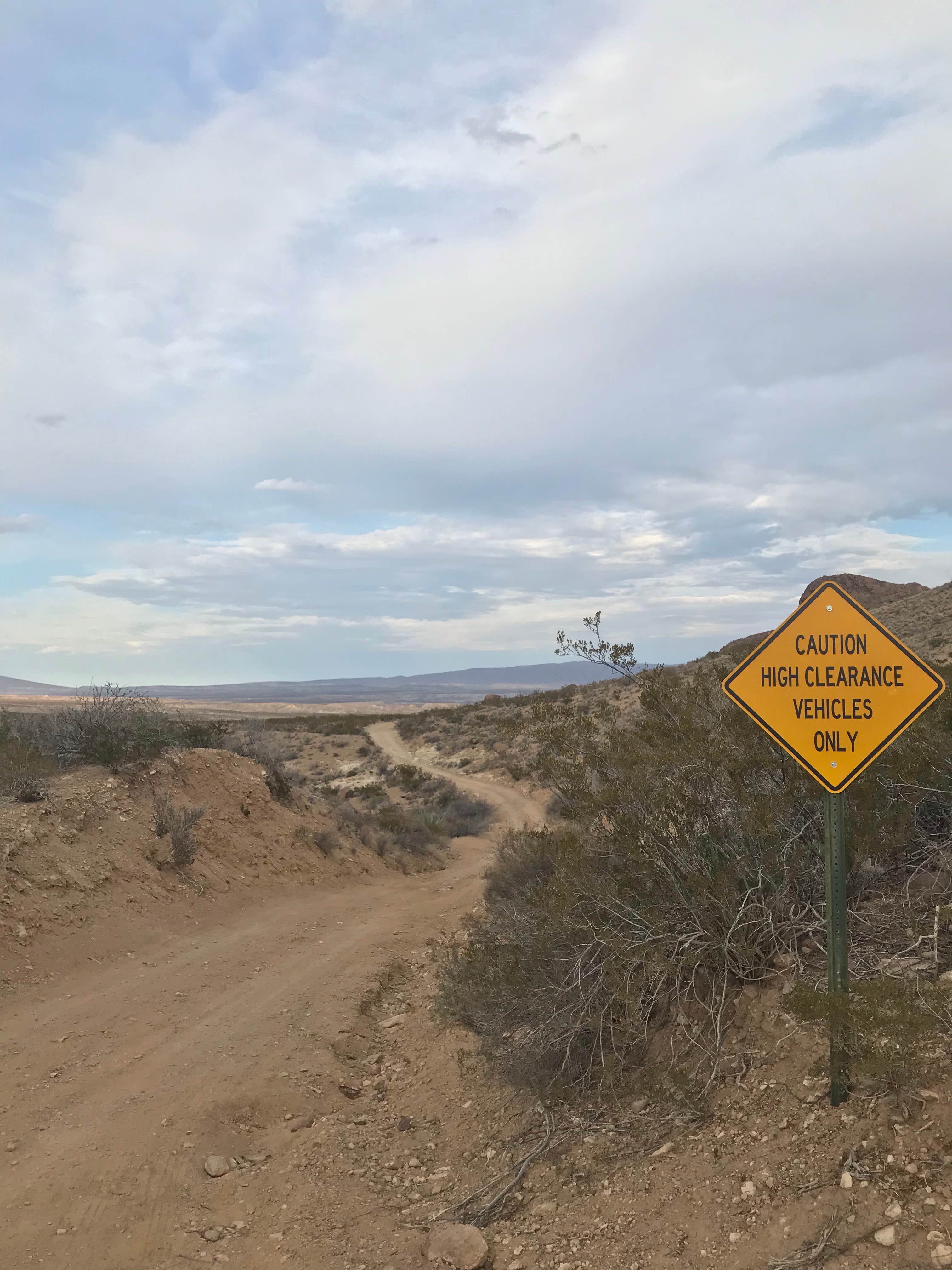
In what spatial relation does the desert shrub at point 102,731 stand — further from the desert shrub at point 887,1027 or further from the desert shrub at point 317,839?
the desert shrub at point 887,1027

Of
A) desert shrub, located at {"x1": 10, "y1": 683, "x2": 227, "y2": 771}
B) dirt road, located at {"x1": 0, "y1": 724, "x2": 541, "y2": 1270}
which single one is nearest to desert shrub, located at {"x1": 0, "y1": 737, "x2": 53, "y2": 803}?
desert shrub, located at {"x1": 10, "y1": 683, "x2": 227, "y2": 771}

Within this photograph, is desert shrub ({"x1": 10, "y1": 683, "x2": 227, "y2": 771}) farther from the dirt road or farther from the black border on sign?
the black border on sign

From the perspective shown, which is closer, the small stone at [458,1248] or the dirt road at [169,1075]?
the small stone at [458,1248]

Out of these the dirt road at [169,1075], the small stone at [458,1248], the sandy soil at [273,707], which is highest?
the small stone at [458,1248]

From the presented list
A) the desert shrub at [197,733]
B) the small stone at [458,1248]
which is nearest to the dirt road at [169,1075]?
the small stone at [458,1248]

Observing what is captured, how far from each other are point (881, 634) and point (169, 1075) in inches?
260

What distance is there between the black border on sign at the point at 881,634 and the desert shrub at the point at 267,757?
14.5 metres

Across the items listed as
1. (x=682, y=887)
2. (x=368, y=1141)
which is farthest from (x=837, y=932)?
(x=368, y=1141)

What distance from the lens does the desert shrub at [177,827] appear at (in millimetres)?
13438

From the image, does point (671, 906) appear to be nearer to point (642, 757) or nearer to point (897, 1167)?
point (642, 757)

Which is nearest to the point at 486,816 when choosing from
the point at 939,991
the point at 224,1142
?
the point at 224,1142

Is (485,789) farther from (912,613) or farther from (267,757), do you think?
(912,613)

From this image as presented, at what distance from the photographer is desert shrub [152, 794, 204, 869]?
1344cm

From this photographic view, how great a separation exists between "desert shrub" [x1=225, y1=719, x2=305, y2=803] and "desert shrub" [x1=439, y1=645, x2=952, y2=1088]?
12.1 m
